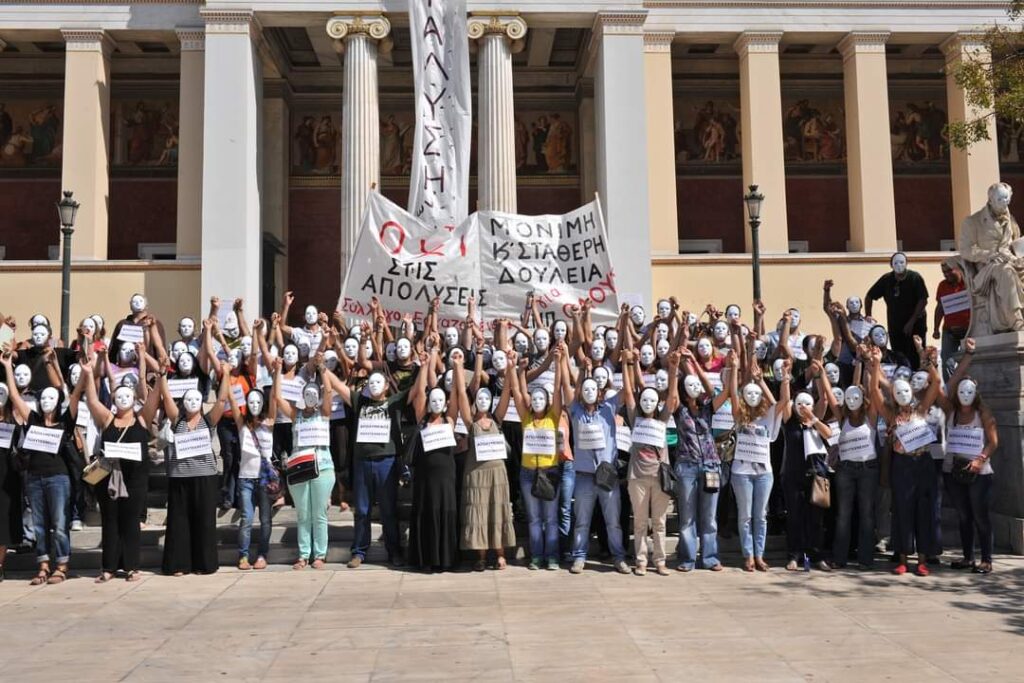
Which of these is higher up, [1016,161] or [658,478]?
[1016,161]

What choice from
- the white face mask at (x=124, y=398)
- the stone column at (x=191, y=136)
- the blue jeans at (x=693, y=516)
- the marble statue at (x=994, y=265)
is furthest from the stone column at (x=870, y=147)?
the white face mask at (x=124, y=398)

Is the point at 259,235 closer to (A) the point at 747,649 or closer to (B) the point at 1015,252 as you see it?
(B) the point at 1015,252

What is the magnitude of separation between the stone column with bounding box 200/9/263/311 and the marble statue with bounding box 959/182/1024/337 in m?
14.7

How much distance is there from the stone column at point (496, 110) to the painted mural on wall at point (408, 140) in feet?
19.5

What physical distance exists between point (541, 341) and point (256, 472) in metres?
3.77

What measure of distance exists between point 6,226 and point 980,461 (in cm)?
2547

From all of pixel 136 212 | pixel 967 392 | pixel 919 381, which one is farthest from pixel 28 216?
pixel 967 392

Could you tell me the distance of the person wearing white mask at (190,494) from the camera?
31.6ft

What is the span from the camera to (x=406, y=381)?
34.8ft

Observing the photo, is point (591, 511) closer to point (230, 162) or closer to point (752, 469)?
point (752, 469)

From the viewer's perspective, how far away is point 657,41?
75.7ft

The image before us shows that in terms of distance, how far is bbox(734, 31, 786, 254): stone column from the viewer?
22578 millimetres

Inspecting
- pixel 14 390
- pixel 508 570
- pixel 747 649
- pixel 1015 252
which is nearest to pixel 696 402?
pixel 508 570

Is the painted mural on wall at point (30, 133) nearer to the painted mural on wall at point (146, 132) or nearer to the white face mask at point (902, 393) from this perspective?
the painted mural on wall at point (146, 132)
